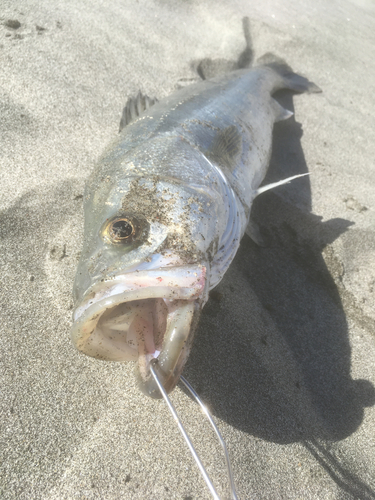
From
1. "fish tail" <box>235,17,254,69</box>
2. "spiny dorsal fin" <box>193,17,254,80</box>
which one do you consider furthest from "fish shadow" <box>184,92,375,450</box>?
"fish tail" <box>235,17,254,69</box>

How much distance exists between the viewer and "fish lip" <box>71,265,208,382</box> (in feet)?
4.22

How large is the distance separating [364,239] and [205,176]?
1.72 m

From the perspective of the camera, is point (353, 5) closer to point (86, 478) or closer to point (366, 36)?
point (366, 36)

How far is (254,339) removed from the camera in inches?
82.9

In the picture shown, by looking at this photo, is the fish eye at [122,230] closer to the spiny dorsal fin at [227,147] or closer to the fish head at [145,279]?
the fish head at [145,279]

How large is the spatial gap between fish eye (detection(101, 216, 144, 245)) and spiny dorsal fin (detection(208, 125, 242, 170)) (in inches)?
40.1

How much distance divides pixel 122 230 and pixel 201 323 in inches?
35.7

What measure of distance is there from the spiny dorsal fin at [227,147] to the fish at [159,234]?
1 cm

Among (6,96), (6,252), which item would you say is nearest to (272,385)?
(6,252)

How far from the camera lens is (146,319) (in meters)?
1.47

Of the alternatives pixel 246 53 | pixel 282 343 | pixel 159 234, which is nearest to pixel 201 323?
pixel 282 343

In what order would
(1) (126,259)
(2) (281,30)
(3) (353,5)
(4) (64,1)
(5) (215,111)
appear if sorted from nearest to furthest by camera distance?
(1) (126,259) < (5) (215,111) < (4) (64,1) < (2) (281,30) < (3) (353,5)

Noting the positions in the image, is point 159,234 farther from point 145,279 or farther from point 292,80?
point 292,80

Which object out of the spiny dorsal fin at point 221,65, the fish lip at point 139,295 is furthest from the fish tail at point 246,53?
the fish lip at point 139,295
